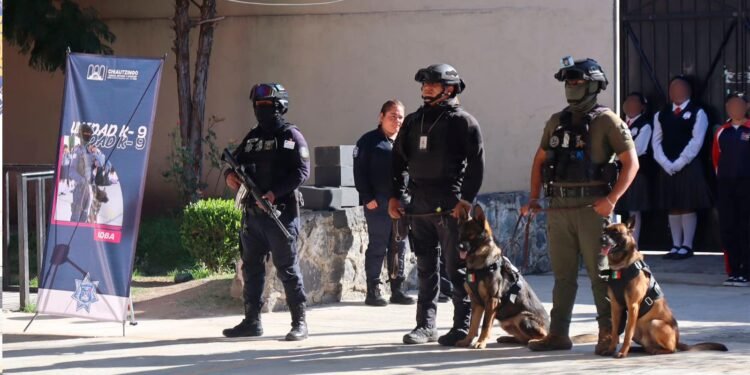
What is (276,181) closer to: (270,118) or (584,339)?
(270,118)

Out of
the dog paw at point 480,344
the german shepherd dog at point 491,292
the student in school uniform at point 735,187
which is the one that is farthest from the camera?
the student in school uniform at point 735,187

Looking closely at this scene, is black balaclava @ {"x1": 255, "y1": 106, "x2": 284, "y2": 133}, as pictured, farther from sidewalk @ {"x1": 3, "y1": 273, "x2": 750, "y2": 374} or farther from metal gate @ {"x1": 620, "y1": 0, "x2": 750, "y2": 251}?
metal gate @ {"x1": 620, "y1": 0, "x2": 750, "y2": 251}

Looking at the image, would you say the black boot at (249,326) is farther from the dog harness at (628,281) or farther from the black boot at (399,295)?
the dog harness at (628,281)

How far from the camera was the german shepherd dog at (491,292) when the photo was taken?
8.50m

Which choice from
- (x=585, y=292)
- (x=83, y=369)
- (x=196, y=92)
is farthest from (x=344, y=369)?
(x=196, y=92)

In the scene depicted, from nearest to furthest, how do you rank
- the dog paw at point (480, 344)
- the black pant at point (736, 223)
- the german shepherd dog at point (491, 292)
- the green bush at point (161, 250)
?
the german shepherd dog at point (491, 292) → the dog paw at point (480, 344) → the black pant at point (736, 223) → the green bush at point (161, 250)

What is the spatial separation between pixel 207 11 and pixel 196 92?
1054 millimetres

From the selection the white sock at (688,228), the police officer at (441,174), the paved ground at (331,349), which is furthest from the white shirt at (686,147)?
the police officer at (441,174)

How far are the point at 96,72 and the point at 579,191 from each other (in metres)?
3.90

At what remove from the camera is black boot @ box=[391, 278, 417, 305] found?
11.6 m

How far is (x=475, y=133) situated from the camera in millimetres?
8688

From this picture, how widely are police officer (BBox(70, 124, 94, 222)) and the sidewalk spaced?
101cm

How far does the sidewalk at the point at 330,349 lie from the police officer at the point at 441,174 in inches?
19.2

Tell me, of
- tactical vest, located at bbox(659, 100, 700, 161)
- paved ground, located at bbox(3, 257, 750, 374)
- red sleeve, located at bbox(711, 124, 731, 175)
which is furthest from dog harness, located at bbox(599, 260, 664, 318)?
tactical vest, located at bbox(659, 100, 700, 161)
